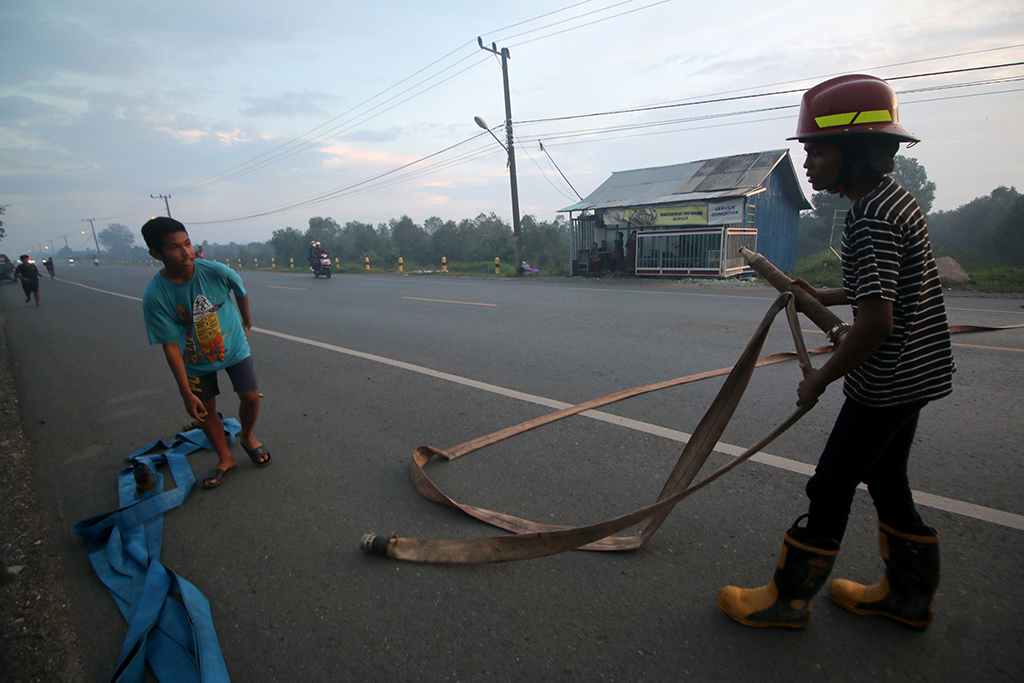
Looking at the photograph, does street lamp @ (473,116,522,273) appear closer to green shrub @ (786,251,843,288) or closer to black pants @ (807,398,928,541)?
green shrub @ (786,251,843,288)

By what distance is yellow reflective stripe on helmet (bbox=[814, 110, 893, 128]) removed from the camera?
155cm

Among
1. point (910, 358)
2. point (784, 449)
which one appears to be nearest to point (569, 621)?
point (910, 358)

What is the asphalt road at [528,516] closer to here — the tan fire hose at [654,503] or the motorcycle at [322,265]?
the tan fire hose at [654,503]

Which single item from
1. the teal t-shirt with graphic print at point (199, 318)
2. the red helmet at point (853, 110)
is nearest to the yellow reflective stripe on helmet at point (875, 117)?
the red helmet at point (853, 110)

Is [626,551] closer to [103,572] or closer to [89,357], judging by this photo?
[103,572]

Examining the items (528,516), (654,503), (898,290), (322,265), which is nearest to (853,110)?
(898,290)

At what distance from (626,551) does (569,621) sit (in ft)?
1.64

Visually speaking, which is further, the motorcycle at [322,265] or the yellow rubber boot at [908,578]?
the motorcycle at [322,265]

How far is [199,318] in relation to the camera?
Result: 10.0 feet

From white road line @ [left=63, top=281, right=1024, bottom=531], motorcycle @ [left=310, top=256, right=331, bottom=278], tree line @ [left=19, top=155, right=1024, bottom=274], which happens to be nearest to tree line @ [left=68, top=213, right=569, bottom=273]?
tree line @ [left=19, top=155, right=1024, bottom=274]

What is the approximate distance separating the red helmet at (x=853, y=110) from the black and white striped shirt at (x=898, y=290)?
17 cm

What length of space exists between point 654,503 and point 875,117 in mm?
1587

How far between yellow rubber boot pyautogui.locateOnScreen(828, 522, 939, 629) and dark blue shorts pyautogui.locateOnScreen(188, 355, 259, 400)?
3391mm

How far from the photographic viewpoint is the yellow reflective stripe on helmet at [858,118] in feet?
5.10
